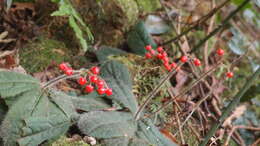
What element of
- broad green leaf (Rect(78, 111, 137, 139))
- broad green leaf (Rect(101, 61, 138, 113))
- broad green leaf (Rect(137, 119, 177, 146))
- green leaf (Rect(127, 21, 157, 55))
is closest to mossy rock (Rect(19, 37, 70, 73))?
broad green leaf (Rect(101, 61, 138, 113))

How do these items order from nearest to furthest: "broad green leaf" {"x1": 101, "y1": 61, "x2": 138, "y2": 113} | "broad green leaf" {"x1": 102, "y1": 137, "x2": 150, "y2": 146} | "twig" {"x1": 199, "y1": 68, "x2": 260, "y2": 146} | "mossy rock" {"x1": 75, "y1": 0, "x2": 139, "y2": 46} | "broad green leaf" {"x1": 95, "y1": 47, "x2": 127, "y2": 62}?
1. "broad green leaf" {"x1": 102, "y1": 137, "x2": 150, "y2": 146}
2. "twig" {"x1": 199, "y1": 68, "x2": 260, "y2": 146}
3. "broad green leaf" {"x1": 101, "y1": 61, "x2": 138, "y2": 113}
4. "broad green leaf" {"x1": 95, "y1": 47, "x2": 127, "y2": 62}
5. "mossy rock" {"x1": 75, "y1": 0, "x2": 139, "y2": 46}

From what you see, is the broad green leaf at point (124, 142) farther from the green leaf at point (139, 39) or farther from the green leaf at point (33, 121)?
the green leaf at point (139, 39)

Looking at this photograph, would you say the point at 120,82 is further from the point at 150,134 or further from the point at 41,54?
the point at 41,54

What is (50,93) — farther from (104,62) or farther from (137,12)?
(137,12)

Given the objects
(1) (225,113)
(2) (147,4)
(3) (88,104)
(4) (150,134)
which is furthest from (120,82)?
(2) (147,4)

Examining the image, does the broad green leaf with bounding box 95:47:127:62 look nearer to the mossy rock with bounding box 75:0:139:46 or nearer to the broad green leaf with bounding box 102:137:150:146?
the mossy rock with bounding box 75:0:139:46
